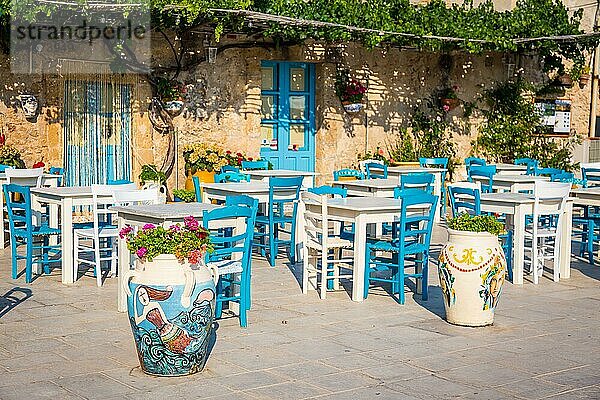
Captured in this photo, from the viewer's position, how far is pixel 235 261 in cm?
715

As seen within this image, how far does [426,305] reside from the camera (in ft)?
25.5

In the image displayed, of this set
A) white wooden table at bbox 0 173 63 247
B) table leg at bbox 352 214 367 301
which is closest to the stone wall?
white wooden table at bbox 0 173 63 247

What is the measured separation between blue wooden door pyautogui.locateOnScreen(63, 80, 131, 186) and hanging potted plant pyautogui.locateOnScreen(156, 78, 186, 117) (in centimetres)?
46

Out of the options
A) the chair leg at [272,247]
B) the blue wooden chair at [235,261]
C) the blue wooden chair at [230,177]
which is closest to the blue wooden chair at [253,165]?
the blue wooden chair at [230,177]

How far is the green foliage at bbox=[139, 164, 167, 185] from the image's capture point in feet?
44.7

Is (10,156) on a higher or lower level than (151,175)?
higher

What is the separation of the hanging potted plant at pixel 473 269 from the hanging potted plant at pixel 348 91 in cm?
904

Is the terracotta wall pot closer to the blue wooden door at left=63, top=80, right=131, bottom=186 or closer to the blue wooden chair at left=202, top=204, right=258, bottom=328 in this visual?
the blue wooden door at left=63, top=80, right=131, bottom=186

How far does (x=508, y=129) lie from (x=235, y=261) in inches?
459

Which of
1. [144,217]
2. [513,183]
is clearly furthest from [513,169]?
[144,217]

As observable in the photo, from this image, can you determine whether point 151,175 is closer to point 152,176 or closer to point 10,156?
point 152,176

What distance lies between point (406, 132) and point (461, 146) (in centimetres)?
137

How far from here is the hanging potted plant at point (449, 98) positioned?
17.1 meters

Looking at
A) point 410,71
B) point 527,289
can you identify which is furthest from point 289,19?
point 527,289
